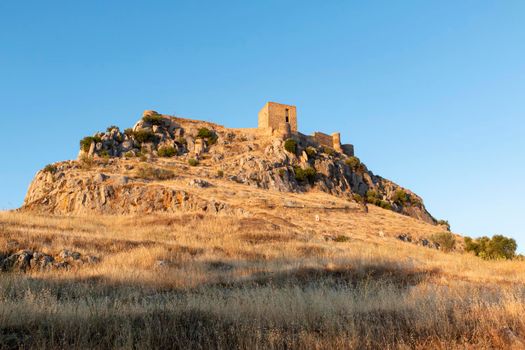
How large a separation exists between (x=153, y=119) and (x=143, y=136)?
629cm

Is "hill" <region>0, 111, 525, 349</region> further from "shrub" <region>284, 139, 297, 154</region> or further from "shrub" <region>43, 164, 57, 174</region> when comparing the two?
"shrub" <region>284, 139, 297, 154</region>

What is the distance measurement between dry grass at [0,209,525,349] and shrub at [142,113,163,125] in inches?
1549

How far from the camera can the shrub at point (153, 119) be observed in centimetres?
6156

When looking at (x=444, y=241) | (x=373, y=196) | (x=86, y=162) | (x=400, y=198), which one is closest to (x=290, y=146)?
(x=373, y=196)

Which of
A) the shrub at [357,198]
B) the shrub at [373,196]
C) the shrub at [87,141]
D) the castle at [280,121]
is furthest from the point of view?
the castle at [280,121]

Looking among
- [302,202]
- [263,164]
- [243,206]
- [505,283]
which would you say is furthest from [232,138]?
[505,283]

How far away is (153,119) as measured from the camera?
62125mm

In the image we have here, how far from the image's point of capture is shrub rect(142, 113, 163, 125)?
2424 inches

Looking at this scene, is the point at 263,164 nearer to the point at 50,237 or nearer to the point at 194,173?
the point at 194,173

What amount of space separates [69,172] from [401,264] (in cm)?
3892

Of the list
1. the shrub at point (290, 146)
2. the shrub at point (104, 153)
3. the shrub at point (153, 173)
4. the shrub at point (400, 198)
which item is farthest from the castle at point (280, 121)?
the shrub at point (104, 153)

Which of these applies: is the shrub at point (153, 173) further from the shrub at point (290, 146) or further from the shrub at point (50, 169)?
the shrub at point (290, 146)

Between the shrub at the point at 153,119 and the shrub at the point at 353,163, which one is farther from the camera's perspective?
the shrub at the point at 353,163

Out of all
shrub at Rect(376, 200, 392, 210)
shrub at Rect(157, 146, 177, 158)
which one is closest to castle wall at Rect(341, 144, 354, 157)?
shrub at Rect(376, 200, 392, 210)
